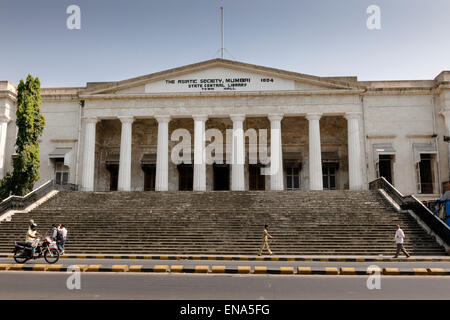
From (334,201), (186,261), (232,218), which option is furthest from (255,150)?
(186,261)

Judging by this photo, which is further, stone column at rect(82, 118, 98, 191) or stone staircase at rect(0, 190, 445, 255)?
stone column at rect(82, 118, 98, 191)

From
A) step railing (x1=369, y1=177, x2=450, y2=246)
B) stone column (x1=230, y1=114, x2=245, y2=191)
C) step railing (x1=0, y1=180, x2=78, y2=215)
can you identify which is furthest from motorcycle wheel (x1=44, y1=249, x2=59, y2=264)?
step railing (x1=369, y1=177, x2=450, y2=246)

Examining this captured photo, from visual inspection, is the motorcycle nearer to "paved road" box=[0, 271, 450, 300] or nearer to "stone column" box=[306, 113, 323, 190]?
"paved road" box=[0, 271, 450, 300]

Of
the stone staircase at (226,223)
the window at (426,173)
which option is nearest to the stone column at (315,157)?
the stone staircase at (226,223)

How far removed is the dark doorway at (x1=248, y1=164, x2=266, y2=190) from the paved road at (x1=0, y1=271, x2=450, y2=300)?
20045mm

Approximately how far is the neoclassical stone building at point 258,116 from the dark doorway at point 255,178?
5.00ft

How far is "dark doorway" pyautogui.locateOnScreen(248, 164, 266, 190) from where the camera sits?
31.0 meters

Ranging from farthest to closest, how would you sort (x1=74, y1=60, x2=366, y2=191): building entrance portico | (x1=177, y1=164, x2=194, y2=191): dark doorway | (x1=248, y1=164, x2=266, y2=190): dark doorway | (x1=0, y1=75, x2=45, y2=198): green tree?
(x1=177, y1=164, x2=194, y2=191): dark doorway
(x1=248, y1=164, x2=266, y2=190): dark doorway
(x1=74, y1=60, x2=366, y2=191): building entrance portico
(x1=0, y1=75, x2=45, y2=198): green tree

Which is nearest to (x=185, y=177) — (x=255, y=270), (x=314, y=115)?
(x=314, y=115)

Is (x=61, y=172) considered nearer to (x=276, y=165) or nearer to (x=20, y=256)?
(x=276, y=165)

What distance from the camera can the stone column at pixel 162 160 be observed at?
2692 centimetres

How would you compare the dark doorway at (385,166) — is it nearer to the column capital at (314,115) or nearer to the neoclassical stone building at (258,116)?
the neoclassical stone building at (258,116)

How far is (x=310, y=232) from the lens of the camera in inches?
696

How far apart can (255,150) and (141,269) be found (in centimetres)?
1969
